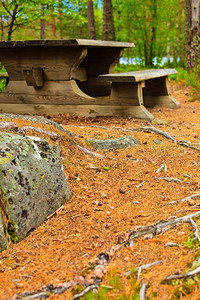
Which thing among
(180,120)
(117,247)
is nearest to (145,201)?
(117,247)

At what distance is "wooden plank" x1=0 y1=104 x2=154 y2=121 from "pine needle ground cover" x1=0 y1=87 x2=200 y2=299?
151 centimetres

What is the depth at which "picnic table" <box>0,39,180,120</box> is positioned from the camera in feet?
16.9

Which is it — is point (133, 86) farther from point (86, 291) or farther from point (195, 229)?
point (86, 291)

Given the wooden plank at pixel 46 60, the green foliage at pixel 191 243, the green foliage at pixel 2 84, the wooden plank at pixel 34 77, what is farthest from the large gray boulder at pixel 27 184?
the green foliage at pixel 2 84

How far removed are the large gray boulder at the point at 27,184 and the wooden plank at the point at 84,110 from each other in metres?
2.86

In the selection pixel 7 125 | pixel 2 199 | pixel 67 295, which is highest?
pixel 7 125

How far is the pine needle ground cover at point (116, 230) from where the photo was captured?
5.05 feet

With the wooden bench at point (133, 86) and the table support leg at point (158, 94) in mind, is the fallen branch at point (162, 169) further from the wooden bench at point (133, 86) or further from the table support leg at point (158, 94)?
the table support leg at point (158, 94)

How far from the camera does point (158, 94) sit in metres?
6.70

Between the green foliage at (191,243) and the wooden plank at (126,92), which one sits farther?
the wooden plank at (126,92)

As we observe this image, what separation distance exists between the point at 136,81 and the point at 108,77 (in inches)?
17.5

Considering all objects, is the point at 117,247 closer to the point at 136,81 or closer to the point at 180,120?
the point at 136,81

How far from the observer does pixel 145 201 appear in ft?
8.01

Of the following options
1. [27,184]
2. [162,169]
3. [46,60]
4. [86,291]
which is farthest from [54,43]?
[86,291]
